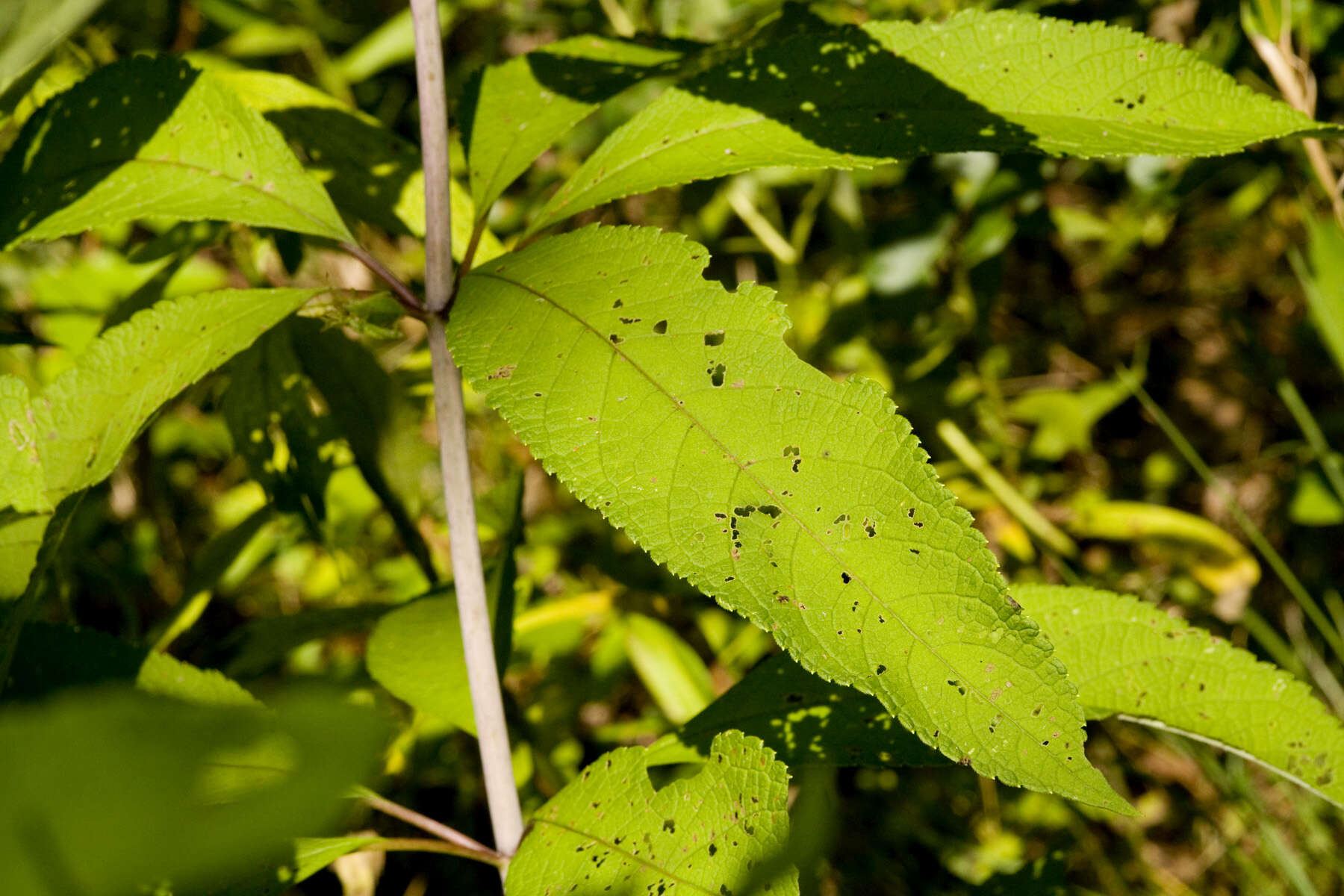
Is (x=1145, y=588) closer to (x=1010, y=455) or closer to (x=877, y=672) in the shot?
(x=1010, y=455)

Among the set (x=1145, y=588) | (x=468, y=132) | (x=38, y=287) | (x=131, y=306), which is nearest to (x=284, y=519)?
(x=131, y=306)

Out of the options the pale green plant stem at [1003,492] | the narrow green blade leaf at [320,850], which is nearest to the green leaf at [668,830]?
the narrow green blade leaf at [320,850]

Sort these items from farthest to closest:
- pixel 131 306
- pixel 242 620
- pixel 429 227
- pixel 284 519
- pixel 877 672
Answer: pixel 242 620, pixel 284 519, pixel 131 306, pixel 429 227, pixel 877 672

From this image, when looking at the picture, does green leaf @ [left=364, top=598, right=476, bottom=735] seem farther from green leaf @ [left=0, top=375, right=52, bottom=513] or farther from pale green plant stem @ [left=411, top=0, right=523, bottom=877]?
green leaf @ [left=0, top=375, right=52, bottom=513]

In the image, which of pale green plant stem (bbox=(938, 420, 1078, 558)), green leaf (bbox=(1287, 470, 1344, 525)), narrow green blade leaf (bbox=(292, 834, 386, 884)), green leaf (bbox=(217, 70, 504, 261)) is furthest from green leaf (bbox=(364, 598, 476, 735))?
green leaf (bbox=(1287, 470, 1344, 525))

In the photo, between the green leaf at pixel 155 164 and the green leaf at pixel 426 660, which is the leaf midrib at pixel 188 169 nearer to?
the green leaf at pixel 155 164

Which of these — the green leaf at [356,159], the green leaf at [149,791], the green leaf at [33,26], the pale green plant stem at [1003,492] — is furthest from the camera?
the pale green plant stem at [1003,492]
